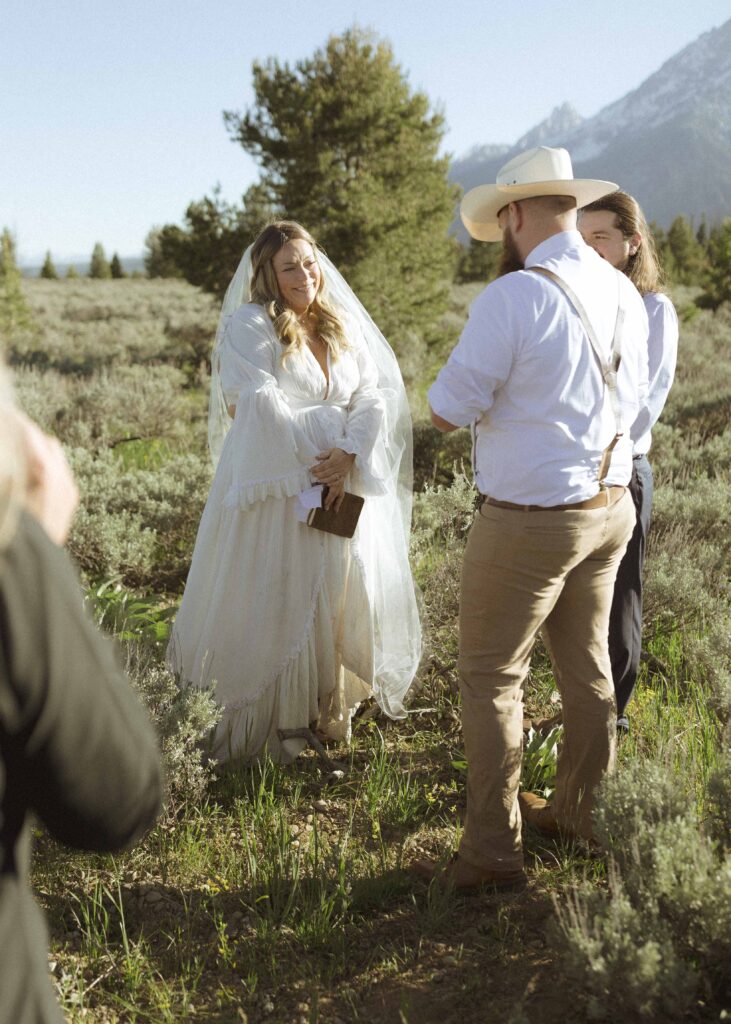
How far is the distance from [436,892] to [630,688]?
4.39 ft

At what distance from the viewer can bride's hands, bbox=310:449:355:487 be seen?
11.7 ft

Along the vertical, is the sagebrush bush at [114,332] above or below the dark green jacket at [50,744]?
above

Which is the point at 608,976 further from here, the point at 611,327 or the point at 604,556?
the point at 611,327

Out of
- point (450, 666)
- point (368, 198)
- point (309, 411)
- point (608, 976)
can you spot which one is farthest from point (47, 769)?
point (368, 198)

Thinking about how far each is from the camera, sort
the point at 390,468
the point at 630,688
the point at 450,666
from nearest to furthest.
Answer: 1. the point at 630,688
2. the point at 390,468
3. the point at 450,666

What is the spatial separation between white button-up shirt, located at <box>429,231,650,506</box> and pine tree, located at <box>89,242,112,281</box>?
2010 inches

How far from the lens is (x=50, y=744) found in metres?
0.87

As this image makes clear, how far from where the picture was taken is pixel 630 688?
347cm

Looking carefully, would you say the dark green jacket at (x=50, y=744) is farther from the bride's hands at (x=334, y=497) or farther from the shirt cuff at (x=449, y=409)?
the bride's hands at (x=334, y=497)

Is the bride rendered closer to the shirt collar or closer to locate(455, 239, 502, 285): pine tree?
the shirt collar

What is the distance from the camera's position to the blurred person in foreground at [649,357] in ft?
10.7

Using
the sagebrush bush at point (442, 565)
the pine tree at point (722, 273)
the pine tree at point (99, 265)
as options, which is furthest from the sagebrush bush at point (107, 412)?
the pine tree at point (99, 265)

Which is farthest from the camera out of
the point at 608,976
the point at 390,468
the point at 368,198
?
the point at 368,198

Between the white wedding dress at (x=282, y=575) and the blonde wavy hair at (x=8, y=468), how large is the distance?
273 centimetres
